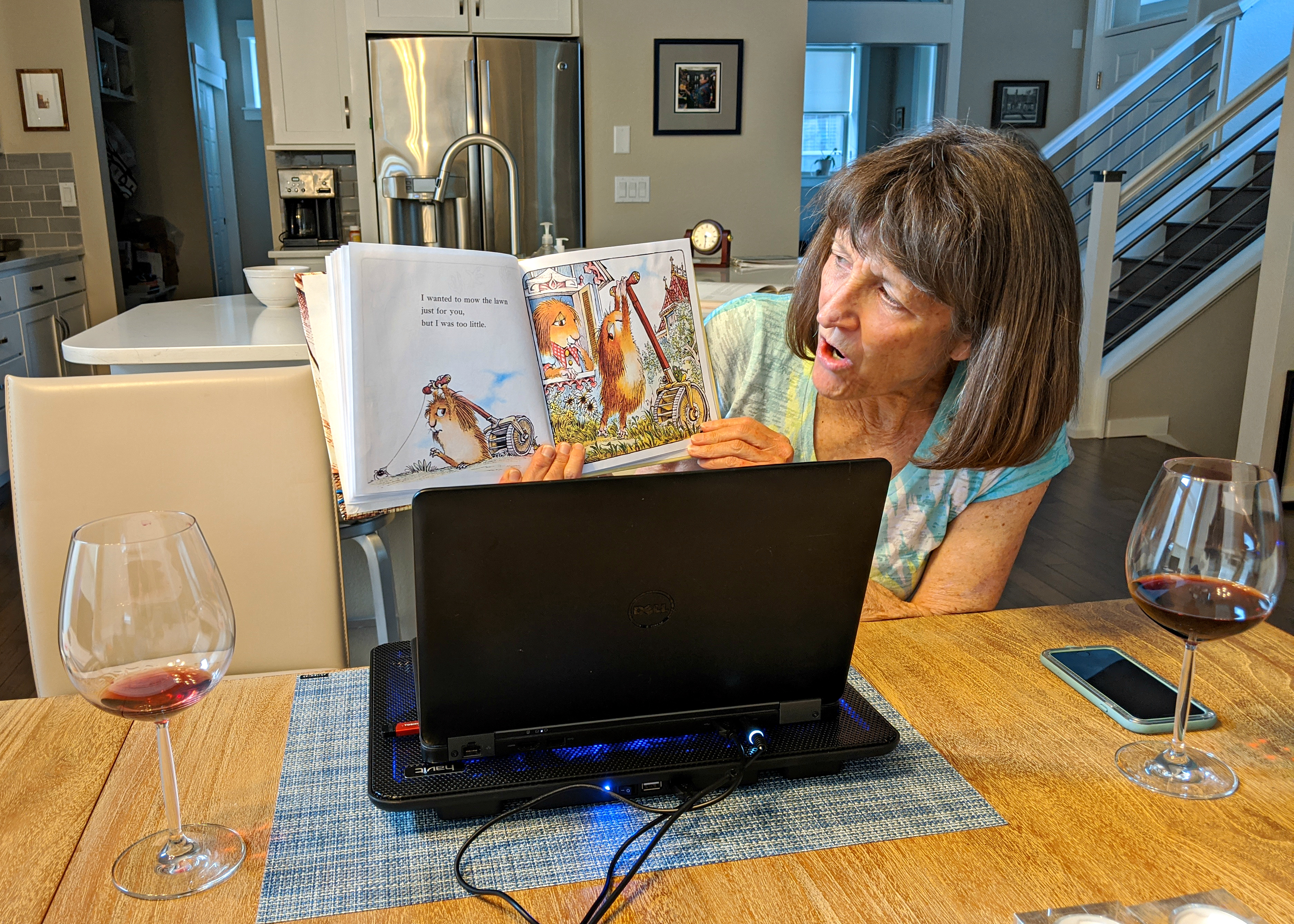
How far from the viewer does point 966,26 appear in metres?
6.98

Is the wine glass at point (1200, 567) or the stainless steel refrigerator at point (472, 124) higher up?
the stainless steel refrigerator at point (472, 124)

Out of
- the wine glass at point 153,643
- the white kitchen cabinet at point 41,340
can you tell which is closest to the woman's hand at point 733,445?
the wine glass at point 153,643

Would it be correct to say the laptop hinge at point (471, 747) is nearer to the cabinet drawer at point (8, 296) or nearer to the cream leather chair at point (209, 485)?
the cream leather chair at point (209, 485)

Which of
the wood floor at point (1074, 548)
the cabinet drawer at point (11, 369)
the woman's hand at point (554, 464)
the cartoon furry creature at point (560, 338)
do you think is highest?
the cartoon furry creature at point (560, 338)

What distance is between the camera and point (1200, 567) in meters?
0.72

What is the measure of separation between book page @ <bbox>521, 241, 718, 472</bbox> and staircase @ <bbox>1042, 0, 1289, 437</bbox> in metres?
3.96

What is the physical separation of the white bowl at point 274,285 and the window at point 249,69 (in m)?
5.94

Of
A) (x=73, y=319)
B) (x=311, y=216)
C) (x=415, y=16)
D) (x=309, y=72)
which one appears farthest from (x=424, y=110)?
(x=73, y=319)

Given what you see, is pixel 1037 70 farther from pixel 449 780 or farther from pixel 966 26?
pixel 449 780

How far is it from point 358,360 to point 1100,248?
14.6ft

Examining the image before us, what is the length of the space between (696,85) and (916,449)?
3975 millimetres

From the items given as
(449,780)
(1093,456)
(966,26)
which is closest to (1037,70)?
(966,26)

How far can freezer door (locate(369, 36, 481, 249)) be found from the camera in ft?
14.3

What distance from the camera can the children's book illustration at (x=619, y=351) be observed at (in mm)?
1002
